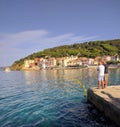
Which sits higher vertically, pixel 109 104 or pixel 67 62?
pixel 67 62

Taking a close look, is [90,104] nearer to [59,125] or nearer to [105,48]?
[59,125]

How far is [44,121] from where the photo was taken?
1089 centimetres

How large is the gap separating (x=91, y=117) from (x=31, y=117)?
147 inches

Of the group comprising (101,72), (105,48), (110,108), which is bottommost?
(110,108)

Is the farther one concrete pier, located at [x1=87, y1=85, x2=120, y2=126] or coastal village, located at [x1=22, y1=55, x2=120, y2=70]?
coastal village, located at [x1=22, y1=55, x2=120, y2=70]

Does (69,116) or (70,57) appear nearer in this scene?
(69,116)

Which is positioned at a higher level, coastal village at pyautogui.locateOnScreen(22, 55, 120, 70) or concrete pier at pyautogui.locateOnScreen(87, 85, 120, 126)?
coastal village at pyautogui.locateOnScreen(22, 55, 120, 70)

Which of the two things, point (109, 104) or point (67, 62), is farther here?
point (67, 62)

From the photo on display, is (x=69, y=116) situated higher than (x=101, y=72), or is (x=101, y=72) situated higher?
(x=101, y=72)

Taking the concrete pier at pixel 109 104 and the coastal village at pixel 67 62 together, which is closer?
the concrete pier at pixel 109 104

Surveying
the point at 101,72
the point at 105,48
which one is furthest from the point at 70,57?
the point at 101,72

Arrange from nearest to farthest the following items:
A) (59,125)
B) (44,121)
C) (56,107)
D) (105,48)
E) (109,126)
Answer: (109,126) < (59,125) < (44,121) < (56,107) < (105,48)

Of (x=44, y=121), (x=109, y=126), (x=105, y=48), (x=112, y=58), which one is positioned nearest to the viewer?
(x=109, y=126)

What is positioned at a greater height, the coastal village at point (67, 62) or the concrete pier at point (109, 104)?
the coastal village at point (67, 62)
